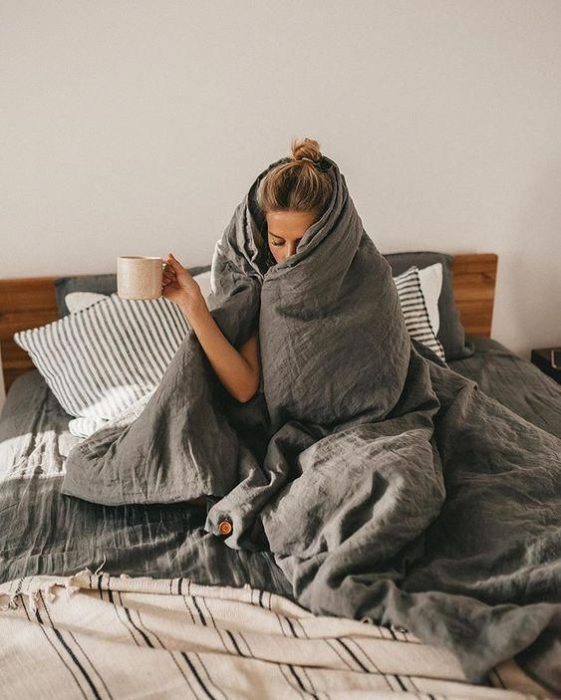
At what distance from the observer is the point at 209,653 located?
2.86 ft

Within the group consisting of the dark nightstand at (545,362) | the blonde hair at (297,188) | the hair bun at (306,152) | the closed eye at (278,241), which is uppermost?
the hair bun at (306,152)

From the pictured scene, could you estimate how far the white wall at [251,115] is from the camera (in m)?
1.96

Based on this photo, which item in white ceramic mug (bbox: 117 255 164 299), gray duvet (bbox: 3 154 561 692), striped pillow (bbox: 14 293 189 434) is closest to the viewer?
gray duvet (bbox: 3 154 561 692)

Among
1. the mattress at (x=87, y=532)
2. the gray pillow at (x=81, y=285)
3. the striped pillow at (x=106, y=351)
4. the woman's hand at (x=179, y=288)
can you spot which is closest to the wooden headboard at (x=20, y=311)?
the gray pillow at (x=81, y=285)

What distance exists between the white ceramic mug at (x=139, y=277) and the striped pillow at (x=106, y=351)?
1.46ft

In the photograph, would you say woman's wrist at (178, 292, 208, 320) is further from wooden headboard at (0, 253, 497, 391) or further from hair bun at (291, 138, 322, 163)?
wooden headboard at (0, 253, 497, 391)

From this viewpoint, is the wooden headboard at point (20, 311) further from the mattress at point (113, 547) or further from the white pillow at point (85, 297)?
the mattress at point (113, 547)

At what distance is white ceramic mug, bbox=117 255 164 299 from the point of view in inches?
49.9

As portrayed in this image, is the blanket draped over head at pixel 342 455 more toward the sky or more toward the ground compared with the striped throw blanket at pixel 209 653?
more toward the sky

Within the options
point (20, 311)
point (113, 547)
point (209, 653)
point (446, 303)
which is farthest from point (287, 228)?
point (20, 311)

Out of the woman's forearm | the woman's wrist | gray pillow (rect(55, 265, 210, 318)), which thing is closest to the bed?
the woman's forearm

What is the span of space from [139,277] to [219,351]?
0.21m

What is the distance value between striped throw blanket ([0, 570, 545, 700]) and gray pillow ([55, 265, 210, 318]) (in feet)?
3.76

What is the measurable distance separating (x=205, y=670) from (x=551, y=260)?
2110 mm
